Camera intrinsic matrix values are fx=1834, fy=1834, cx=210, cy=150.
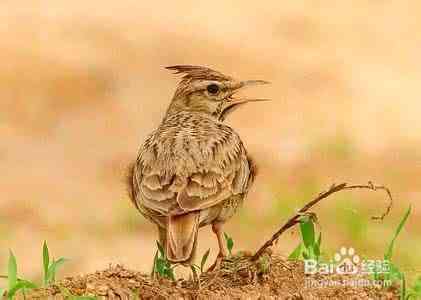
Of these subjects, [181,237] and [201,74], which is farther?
[201,74]

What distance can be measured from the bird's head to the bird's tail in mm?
1063

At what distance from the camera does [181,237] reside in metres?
6.62

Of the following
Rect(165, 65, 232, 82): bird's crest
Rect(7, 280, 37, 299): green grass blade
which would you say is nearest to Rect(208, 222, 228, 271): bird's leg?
Rect(7, 280, 37, 299): green grass blade

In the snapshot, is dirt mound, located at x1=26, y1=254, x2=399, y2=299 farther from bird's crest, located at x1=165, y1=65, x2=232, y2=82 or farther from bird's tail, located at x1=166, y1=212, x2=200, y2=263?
bird's crest, located at x1=165, y1=65, x2=232, y2=82

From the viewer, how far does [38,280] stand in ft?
30.8

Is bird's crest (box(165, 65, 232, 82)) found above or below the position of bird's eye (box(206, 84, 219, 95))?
above

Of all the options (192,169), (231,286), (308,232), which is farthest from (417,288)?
(192,169)

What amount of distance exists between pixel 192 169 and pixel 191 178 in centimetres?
6

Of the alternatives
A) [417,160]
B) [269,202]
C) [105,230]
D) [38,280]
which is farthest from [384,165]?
[38,280]

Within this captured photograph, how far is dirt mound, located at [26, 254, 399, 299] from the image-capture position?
269 inches

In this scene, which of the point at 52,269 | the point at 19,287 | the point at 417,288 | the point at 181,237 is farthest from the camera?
the point at 417,288

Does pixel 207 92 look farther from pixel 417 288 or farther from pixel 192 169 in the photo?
pixel 417 288

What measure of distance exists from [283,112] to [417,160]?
1.27m

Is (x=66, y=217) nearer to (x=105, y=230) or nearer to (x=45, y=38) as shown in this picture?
(x=105, y=230)
